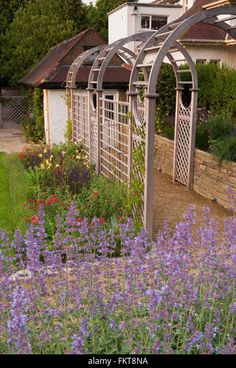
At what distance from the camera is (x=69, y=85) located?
11.3 meters

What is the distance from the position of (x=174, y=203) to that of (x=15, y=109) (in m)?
16.1

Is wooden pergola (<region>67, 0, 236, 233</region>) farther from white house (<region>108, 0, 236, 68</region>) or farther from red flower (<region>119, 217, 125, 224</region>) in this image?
white house (<region>108, 0, 236, 68</region>)

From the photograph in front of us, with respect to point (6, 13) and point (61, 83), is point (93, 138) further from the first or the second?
point (6, 13)

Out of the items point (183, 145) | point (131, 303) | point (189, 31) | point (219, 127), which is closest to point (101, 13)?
point (189, 31)

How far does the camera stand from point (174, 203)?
24.6ft

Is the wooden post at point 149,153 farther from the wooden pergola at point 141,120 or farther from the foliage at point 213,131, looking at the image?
the foliage at point 213,131

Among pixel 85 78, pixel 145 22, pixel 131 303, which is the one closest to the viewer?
pixel 131 303

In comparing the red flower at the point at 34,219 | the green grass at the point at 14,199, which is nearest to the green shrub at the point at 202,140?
the green grass at the point at 14,199

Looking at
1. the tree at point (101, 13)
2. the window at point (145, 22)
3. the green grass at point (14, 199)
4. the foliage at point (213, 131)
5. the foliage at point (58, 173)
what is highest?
the tree at point (101, 13)

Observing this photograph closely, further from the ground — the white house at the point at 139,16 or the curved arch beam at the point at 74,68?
the white house at the point at 139,16

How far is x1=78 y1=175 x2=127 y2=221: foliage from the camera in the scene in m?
5.76

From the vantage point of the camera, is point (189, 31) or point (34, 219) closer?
point (34, 219)

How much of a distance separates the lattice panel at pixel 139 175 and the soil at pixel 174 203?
467 millimetres

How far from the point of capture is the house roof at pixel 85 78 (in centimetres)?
1329
